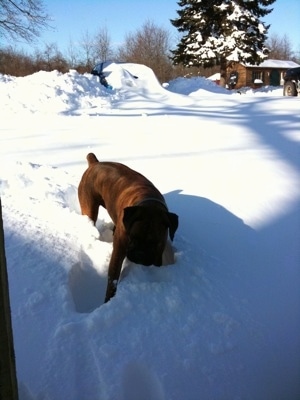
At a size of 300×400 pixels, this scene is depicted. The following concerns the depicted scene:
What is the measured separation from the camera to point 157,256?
2.78 meters

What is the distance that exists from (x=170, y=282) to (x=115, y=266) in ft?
1.34

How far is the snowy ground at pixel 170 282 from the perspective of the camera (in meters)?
1.98

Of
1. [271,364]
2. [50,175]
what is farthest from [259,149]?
[271,364]

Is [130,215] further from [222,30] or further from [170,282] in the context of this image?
[222,30]

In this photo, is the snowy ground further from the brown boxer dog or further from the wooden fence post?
the wooden fence post

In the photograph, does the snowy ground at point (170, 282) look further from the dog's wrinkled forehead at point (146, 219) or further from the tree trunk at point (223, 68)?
the tree trunk at point (223, 68)

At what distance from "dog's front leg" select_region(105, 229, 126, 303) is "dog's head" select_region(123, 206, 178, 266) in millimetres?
123

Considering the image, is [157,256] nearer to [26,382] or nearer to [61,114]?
[26,382]

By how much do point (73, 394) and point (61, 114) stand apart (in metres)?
8.75

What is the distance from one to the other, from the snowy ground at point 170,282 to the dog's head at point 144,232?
0.18 m

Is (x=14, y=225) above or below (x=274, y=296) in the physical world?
above

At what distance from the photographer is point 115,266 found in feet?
9.20

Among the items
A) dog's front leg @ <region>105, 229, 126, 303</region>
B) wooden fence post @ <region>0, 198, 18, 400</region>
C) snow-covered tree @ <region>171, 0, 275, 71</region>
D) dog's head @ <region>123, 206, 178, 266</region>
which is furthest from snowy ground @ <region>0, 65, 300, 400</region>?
snow-covered tree @ <region>171, 0, 275, 71</region>

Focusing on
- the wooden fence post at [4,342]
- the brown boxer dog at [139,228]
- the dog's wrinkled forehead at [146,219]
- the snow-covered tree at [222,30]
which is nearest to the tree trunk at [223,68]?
the snow-covered tree at [222,30]
